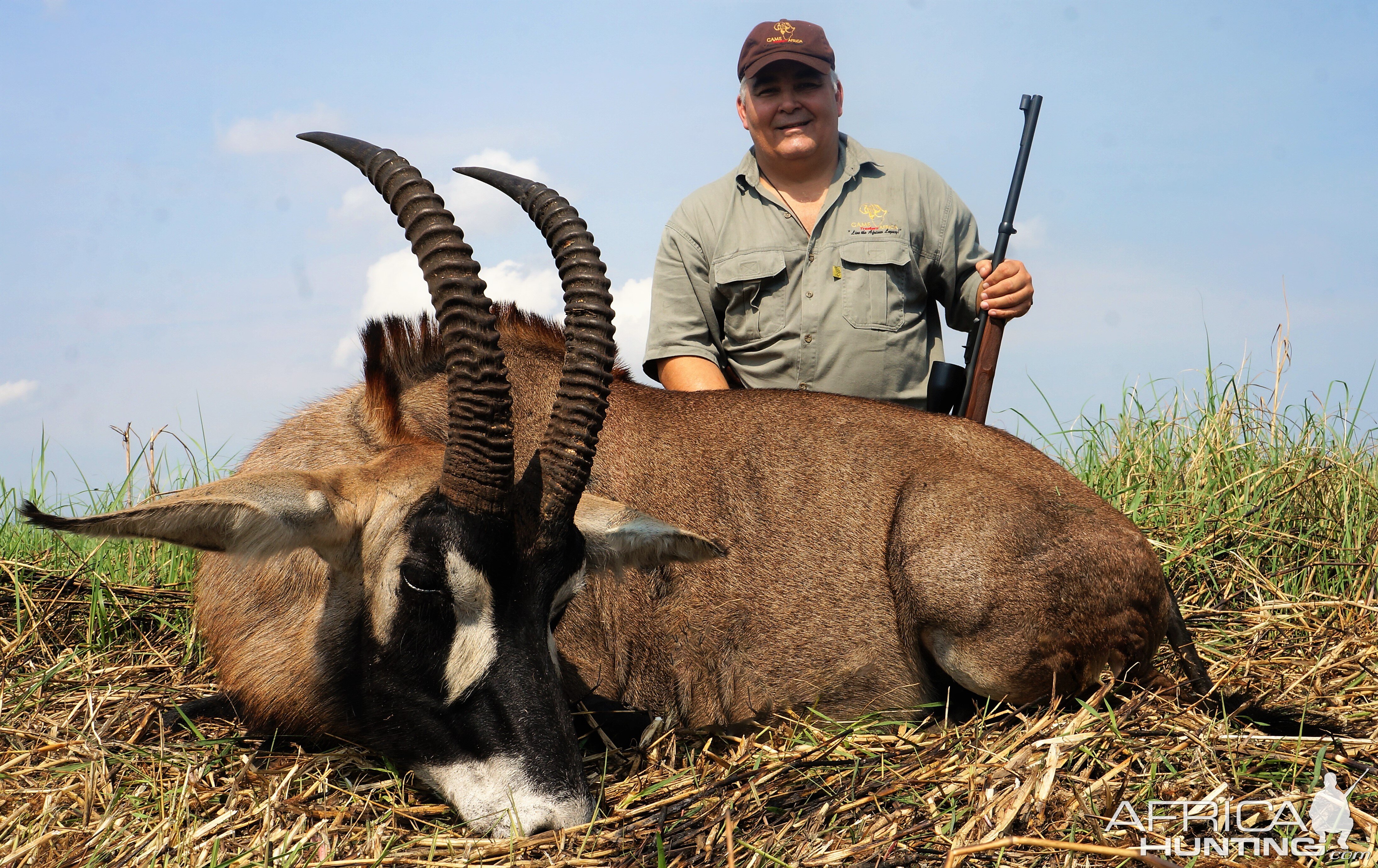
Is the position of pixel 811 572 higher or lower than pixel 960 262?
lower

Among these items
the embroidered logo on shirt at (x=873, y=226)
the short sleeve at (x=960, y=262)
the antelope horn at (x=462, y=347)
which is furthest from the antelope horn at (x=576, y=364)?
the short sleeve at (x=960, y=262)

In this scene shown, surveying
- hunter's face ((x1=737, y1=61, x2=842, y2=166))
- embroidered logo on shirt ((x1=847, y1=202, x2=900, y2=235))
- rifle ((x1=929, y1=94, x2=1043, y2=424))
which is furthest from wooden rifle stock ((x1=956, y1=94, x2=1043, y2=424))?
hunter's face ((x1=737, y1=61, x2=842, y2=166))

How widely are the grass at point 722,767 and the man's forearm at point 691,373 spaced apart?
328cm

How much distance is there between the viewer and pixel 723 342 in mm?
8375

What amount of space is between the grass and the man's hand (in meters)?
2.05

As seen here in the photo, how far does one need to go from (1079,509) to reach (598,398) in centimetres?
267

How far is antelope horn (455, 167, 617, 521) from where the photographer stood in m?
3.99

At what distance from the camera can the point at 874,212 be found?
809 cm

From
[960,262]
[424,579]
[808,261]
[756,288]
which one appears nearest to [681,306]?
[756,288]

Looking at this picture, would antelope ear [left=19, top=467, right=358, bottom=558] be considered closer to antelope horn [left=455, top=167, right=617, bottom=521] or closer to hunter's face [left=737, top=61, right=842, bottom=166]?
antelope horn [left=455, top=167, right=617, bottom=521]

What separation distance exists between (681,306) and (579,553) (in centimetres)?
437

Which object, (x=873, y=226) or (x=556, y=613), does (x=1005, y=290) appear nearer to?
(x=873, y=226)

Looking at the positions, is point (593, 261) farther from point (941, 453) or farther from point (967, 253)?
point (967, 253)

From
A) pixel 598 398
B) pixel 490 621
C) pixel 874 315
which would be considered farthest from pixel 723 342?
pixel 490 621
